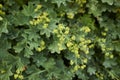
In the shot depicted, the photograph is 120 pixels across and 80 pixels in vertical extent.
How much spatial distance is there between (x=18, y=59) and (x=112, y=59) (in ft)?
2.58

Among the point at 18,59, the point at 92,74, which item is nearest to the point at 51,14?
the point at 18,59

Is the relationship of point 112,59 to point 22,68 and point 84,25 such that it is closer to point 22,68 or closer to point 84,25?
point 84,25

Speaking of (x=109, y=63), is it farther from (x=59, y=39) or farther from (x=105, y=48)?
(x=59, y=39)

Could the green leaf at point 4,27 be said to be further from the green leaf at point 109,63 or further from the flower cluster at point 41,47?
the green leaf at point 109,63

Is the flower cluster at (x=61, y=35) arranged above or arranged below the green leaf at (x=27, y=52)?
above

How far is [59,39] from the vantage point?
2.24 meters

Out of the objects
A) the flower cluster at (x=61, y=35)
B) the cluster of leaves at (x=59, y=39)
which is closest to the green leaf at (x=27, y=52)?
the cluster of leaves at (x=59, y=39)

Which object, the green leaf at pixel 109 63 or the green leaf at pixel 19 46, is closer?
the green leaf at pixel 19 46

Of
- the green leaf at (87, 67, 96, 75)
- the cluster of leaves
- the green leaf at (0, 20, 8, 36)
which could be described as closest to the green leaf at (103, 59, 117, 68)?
the cluster of leaves

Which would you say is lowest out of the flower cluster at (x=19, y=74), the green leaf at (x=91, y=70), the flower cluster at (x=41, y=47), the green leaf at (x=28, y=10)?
the green leaf at (x=91, y=70)

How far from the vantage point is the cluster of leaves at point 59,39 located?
2.21 metres

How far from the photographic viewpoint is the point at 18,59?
221 centimetres

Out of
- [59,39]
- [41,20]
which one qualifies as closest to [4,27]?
[41,20]

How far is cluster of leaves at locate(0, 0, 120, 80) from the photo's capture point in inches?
86.9
